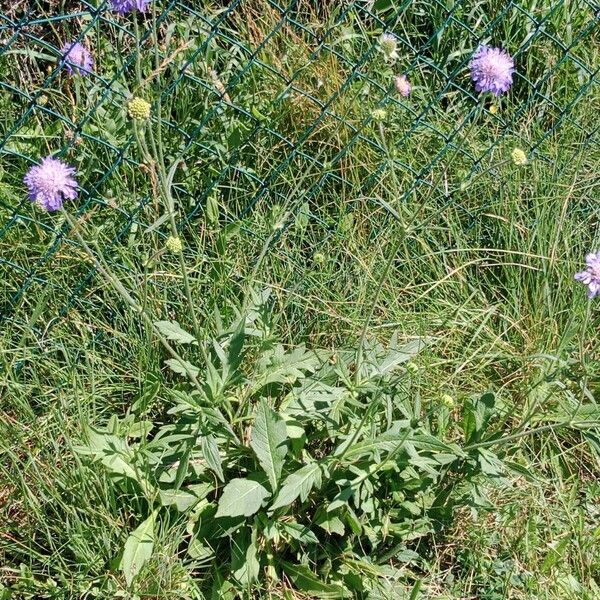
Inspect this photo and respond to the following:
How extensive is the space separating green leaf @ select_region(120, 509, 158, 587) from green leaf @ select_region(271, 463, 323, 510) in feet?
1.06

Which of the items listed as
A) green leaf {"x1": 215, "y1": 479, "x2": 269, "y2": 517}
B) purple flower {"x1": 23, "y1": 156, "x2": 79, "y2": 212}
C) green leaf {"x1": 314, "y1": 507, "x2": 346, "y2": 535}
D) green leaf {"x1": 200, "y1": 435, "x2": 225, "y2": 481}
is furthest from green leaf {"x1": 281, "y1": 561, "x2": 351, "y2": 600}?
purple flower {"x1": 23, "y1": 156, "x2": 79, "y2": 212}

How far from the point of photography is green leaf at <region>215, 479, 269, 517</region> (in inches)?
90.6

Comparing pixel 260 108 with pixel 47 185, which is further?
pixel 260 108

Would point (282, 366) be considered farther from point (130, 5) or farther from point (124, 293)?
point (130, 5)

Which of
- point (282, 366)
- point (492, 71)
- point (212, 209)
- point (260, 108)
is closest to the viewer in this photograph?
point (492, 71)

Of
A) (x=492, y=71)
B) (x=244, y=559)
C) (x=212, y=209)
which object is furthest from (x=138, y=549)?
(x=492, y=71)

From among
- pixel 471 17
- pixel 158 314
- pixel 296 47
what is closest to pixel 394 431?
pixel 158 314

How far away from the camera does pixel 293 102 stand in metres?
3.08

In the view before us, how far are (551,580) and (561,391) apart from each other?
0.55 metres

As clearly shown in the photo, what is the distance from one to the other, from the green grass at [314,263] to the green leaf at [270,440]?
30cm

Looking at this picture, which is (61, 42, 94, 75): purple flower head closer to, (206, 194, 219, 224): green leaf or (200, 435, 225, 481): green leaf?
(206, 194, 219, 224): green leaf

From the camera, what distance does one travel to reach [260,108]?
3100 mm

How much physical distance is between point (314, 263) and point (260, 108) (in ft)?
2.02

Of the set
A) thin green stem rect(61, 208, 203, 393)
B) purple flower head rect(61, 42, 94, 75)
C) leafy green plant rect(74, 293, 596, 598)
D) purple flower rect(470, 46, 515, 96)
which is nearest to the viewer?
thin green stem rect(61, 208, 203, 393)
